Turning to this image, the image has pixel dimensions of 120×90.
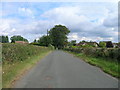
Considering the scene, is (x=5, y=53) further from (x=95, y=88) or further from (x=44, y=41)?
(x=44, y=41)

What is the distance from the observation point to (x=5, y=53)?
10547mm

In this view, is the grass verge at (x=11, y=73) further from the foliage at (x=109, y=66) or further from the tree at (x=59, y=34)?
the tree at (x=59, y=34)

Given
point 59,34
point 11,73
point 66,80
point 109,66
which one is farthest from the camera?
point 59,34

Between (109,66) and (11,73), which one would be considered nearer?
(11,73)

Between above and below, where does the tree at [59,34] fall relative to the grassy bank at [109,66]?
above

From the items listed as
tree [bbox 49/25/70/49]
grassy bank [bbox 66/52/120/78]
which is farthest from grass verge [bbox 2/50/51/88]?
tree [bbox 49/25/70/49]

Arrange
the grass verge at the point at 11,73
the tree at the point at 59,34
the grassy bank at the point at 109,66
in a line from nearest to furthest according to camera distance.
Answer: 1. the grass verge at the point at 11,73
2. the grassy bank at the point at 109,66
3. the tree at the point at 59,34

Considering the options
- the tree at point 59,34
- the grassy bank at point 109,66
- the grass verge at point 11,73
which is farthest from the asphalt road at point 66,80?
the tree at point 59,34

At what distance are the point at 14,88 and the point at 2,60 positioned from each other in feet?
14.0

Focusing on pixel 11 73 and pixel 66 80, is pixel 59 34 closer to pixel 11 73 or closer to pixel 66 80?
pixel 11 73

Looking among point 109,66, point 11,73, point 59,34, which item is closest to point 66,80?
point 11,73

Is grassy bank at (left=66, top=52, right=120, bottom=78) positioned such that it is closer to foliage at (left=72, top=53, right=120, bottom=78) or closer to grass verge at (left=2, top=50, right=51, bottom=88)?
foliage at (left=72, top=53, right=120, bottom=78)

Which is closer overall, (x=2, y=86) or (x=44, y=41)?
(x=2, y=86)

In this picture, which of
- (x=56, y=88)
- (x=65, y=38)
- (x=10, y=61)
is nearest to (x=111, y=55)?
(x=10, y=61)
